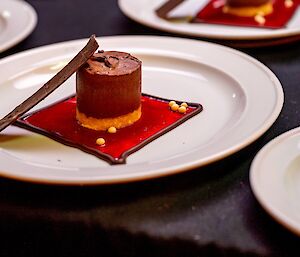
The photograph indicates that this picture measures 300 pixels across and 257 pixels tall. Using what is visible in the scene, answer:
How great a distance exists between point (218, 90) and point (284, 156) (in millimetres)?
361

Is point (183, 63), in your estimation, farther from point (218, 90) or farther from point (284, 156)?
point (284, 156)

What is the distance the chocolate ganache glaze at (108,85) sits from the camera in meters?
1.07

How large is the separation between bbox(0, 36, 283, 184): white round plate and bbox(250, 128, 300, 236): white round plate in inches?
1.9

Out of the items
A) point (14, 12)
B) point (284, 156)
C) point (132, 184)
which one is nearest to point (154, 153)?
point (132, 184)

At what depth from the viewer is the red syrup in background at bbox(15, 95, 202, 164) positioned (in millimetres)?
1028

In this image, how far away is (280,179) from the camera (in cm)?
87

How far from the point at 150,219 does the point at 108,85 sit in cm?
29

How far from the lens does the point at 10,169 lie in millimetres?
914

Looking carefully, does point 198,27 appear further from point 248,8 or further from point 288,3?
point 288,3

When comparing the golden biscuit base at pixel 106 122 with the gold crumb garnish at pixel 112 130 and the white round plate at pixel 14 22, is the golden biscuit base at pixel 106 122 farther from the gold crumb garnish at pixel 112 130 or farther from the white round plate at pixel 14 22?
the white round plate at pixel 14 22

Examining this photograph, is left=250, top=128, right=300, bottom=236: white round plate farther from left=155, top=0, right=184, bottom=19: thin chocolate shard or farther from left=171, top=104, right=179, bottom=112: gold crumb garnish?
left=155, top=0, right=184, bottom=19: thin chocolate shard

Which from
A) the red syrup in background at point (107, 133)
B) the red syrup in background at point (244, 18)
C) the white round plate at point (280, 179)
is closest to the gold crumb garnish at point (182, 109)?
the red syrup in background at point (107, 133)

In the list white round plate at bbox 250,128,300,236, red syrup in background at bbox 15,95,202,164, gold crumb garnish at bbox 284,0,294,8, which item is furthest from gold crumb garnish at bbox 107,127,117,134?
gold crumb garnish at bbox 284,0,294,8

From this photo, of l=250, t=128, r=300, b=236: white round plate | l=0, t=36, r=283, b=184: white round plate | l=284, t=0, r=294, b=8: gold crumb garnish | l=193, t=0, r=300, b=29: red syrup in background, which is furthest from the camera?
l=284, t=0, r=294, b=8: gold crumb garnish
